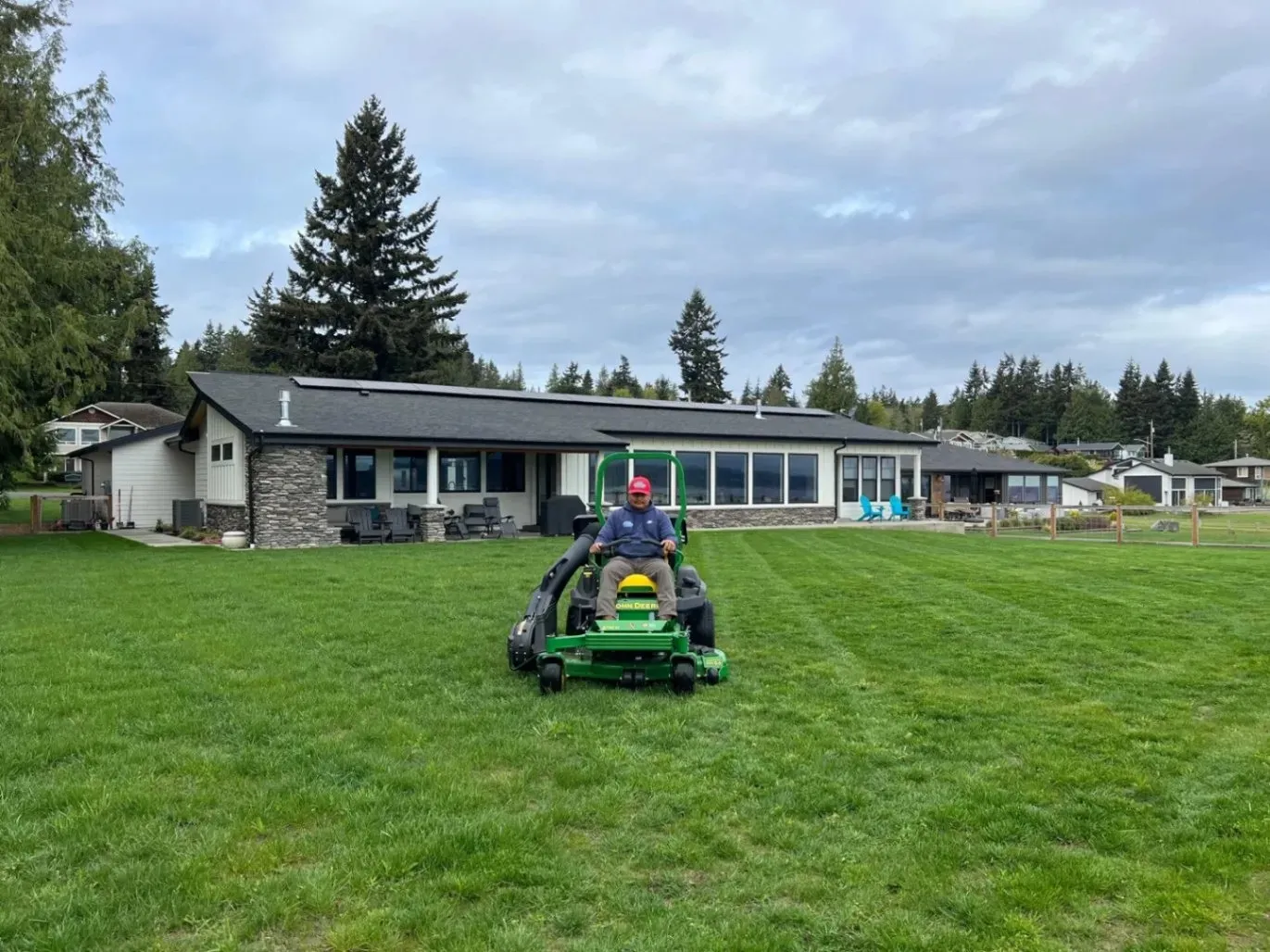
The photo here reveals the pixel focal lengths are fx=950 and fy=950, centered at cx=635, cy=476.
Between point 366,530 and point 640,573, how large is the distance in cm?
1331

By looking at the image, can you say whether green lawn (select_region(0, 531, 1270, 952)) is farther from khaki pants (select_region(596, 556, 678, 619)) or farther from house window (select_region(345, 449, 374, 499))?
house window (select_region(345, 449, 374, 499))

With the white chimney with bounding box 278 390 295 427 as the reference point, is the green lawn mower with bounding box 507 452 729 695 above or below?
below

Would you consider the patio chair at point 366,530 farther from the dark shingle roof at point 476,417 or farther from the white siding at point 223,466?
the white siding at point 223,466

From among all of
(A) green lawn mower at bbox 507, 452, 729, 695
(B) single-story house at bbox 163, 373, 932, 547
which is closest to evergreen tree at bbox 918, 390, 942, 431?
(B) single-story house at bbox 163, 373, 932, 547

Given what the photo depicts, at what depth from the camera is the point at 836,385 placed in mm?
61438

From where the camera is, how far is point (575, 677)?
20.8ft

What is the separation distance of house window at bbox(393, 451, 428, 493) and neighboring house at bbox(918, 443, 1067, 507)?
22297mm

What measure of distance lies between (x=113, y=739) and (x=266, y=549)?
13.1 m

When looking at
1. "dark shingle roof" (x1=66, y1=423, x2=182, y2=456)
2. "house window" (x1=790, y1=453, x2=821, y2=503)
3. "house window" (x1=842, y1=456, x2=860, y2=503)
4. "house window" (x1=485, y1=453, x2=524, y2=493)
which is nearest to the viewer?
"house window" (x1=485, y1=453, x2=524, y2=493)

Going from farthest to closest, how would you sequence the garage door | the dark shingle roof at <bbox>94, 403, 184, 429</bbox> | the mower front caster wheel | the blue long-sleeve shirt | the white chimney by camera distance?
1. the garage door
2. the dark shingle roof at <bbox>94, 403, 184, 429</bbox>
3. the white chimney
4. the blue long-sleeve shirt
5. the mower front caster wheel

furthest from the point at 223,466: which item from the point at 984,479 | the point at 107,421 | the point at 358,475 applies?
the point at 107,421

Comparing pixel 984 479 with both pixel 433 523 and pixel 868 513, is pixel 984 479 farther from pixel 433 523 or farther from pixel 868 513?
pixel 433 523

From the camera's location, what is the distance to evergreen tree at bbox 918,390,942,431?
11197 cm

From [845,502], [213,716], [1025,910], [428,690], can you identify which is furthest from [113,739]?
[845,502]
